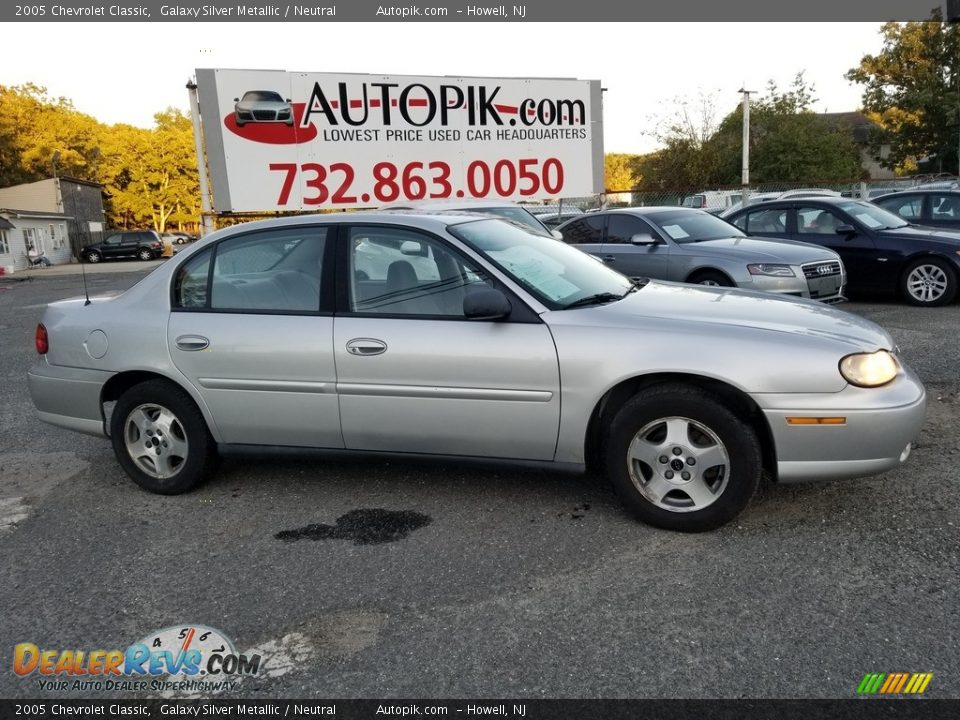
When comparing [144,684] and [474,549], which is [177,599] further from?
[474,549]

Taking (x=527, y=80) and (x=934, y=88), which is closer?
(x=527, y=80)

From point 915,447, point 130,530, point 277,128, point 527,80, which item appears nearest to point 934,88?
point 527,80

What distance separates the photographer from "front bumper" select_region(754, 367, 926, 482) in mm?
3477

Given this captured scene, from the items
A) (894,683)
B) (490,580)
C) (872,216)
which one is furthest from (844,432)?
(872,216)

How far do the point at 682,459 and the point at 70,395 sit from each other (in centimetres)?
352

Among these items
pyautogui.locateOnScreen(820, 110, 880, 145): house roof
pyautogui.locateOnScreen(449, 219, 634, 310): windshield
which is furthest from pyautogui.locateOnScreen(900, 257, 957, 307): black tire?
pyautogui.locateOnScreen(820, 110, 880, 145): house roof

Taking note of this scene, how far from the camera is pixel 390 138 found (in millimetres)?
11273

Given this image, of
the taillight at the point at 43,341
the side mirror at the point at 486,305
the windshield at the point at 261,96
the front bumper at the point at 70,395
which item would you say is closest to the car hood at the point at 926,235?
the windshield at the point at 261,96

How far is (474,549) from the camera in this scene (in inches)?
145

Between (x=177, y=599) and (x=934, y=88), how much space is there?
48195 mm

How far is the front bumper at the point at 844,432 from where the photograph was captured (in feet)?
11.4

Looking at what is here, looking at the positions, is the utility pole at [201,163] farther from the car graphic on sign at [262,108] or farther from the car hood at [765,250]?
the car hood at [765,250]

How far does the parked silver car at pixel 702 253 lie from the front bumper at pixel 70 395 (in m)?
5.60

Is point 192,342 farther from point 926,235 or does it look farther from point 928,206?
point 928,206
